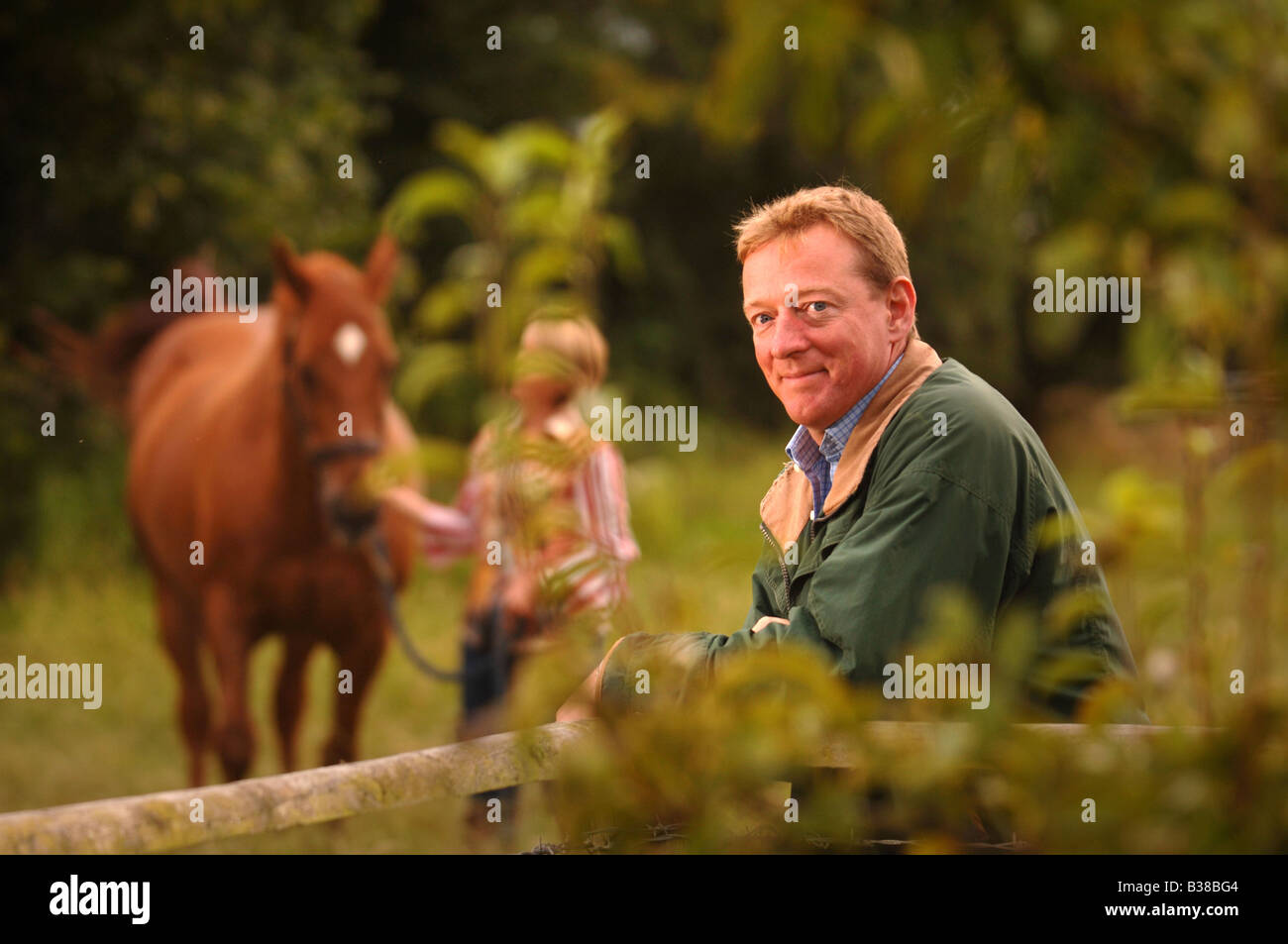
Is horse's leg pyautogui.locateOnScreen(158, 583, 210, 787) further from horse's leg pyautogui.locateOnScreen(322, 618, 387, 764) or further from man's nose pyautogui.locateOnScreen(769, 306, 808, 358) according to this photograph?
man's nose pyautogui.locateOnScreen(769, 306, 808, 358)

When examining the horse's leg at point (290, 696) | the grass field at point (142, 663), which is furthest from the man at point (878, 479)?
the horse's leg at point (290, 696)

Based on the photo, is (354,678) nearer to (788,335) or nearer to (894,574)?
(788,335)

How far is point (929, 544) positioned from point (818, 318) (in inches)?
11.9

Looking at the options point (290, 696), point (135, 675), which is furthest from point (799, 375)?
point (135, 675)

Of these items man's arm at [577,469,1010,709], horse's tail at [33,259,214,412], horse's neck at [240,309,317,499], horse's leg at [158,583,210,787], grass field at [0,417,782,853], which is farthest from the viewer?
horse's tail at [33,259,214,412]

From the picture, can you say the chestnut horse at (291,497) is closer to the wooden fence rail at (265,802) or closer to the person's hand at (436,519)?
the person's hand at (436,519)

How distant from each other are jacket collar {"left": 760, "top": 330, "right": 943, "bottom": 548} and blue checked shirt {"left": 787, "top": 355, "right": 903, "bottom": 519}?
1 centimetres

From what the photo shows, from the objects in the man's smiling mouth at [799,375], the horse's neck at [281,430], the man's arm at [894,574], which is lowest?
the man's arm at [894,574]

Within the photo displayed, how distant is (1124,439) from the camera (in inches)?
517

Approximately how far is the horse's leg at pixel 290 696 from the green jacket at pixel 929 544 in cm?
422

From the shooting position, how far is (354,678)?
17.3 feet

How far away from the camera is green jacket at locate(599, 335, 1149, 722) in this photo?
1333 mm

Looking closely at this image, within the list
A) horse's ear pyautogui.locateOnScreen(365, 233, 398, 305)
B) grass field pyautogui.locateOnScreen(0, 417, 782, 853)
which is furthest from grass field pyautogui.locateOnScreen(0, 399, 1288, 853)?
horse's ear pyautogui.locateOnScreen(365, 233, 398, 305)

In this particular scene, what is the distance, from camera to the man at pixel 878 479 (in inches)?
53.4
